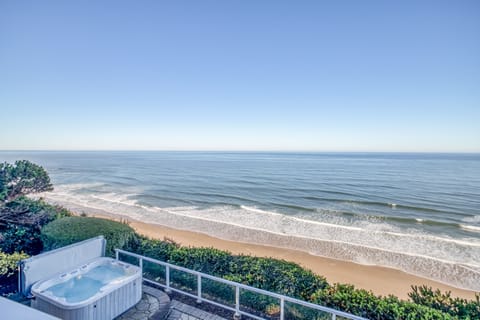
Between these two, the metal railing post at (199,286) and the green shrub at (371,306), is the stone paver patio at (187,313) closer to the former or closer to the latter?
the metal railing post at (199,286)

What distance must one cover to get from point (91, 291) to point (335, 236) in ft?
41.6

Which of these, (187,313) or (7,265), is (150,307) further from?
(7,265)

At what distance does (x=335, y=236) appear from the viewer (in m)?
14.3

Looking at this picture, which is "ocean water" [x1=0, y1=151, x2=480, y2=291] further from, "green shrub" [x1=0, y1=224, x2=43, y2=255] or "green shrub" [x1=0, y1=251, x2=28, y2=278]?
"green shrub" [x1=0, y1=251, x2=28, y2=278]

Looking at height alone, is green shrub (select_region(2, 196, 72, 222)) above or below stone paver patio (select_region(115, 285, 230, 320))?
above

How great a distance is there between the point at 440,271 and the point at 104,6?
1937cm

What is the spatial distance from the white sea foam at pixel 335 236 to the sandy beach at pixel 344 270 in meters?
0.56

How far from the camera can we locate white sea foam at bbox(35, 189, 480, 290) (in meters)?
11.4

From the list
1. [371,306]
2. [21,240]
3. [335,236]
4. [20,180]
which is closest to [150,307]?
[371,306]

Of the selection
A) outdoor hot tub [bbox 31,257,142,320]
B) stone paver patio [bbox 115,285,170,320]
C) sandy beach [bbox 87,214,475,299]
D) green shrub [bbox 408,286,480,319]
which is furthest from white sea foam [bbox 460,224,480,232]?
outdoor hot tub [bbox 31,257,142,320]

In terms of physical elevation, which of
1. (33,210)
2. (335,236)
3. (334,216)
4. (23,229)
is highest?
(33,210)

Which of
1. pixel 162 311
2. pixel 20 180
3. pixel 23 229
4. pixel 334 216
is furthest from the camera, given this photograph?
pixel 334 216

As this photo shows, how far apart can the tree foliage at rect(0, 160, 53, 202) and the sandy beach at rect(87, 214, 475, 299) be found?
6425 mm

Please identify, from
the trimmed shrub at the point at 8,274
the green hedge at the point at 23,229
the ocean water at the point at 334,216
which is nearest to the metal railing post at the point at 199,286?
the trimmed shrub at the point at 8,274
